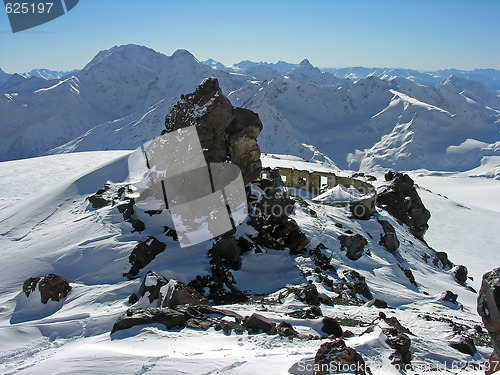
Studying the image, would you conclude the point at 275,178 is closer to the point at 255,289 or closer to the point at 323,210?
the point at 323,210

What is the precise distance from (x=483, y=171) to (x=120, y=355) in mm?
132015

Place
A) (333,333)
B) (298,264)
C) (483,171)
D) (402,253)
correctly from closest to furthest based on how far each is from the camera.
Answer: (333,333), (298,264), (402,253), (483,171)

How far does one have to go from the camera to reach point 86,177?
25.1m

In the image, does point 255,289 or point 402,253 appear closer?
point 255,289

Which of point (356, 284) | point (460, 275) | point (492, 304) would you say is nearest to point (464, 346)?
point (492, 304)

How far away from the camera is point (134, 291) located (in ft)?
44.1

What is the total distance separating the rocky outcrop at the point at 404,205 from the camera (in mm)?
30786

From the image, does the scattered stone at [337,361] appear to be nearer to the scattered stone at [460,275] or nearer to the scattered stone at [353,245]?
the scattered stone at [353,245]

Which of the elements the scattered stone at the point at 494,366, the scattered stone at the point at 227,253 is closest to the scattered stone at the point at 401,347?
the scattered stone at the point at 494,366

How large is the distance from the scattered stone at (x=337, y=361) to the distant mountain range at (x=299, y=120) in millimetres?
113933

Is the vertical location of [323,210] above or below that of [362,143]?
above

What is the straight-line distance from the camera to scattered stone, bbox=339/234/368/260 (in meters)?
20.0

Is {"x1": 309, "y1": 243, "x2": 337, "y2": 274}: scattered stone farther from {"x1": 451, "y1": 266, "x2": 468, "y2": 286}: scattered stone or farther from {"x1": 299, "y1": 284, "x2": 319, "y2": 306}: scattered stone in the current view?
{"x1": 451, "y1": 266, "x2": 468, "y2": 286}: scattered stone

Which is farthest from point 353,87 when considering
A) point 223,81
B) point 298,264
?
point 298,264
